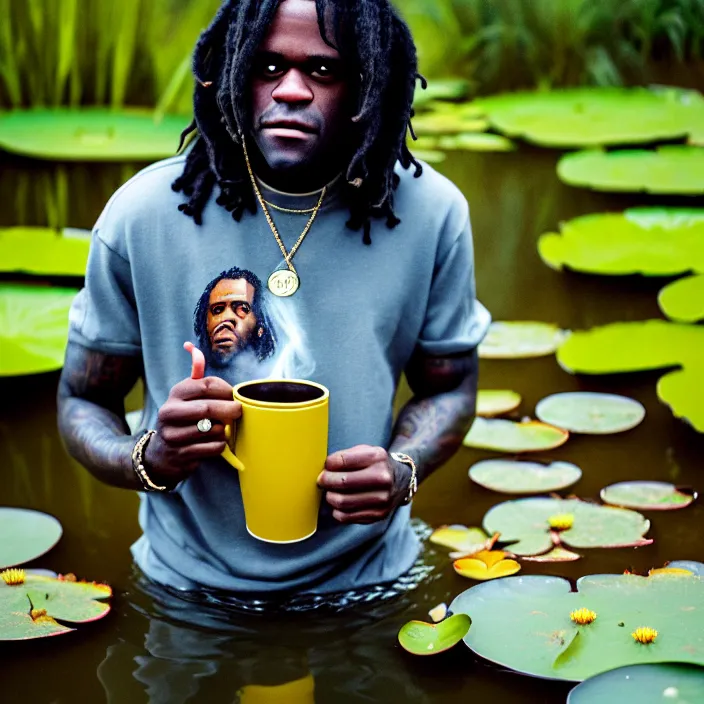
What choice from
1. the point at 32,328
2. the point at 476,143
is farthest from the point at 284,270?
the point at 476,143

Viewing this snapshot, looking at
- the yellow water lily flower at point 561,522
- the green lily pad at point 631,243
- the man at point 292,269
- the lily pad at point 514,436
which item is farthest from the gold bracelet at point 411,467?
the green lily pad at point 631,243

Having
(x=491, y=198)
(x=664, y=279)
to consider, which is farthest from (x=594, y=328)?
(x=491, y=198)

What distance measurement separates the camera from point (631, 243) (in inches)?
148

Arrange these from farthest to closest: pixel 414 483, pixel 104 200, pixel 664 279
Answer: pixel 104 200, pixel 664 279, pixel 414 483

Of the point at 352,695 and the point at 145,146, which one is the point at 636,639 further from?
the point at 145,146

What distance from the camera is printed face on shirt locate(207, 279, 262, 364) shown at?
168 cm

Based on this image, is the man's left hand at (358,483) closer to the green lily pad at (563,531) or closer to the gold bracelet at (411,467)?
the gold bracelet at (411,467)

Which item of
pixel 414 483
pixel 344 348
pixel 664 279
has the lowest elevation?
pixel 664 279

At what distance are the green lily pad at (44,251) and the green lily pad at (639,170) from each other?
1.96 meters

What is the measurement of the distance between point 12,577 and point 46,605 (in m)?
0.08

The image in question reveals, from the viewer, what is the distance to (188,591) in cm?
181

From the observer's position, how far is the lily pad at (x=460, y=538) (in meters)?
2.04

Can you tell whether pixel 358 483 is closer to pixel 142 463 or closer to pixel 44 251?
pixel 142 463

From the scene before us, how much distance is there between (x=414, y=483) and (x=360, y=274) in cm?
30
